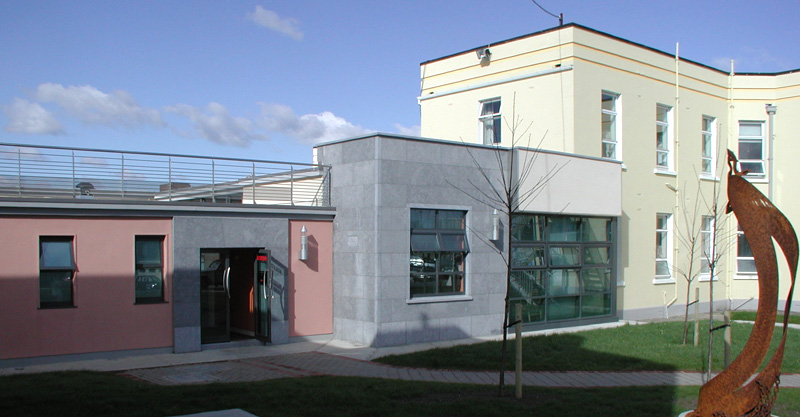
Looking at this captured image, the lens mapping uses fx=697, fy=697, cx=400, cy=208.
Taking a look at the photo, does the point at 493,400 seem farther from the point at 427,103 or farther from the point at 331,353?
the point at 427,103

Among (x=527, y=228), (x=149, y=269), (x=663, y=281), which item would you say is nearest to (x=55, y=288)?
(x=149, y=269)

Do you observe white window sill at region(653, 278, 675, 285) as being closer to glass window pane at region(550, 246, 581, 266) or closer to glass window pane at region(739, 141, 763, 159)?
glass window pane at region(550, 246, 581, 266)

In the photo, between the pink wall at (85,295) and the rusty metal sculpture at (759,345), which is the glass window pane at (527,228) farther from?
the rusty metal sculpture at (759,345)

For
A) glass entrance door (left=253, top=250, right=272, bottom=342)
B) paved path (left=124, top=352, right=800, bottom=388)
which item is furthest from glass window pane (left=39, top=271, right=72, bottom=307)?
glass entrance door (left=253, top=250, right=272, bottom=342)

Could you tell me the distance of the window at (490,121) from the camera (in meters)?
21.5

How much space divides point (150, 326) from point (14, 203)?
10.6ft

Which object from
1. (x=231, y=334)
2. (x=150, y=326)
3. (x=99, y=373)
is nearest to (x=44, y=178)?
(x=150, y=326)

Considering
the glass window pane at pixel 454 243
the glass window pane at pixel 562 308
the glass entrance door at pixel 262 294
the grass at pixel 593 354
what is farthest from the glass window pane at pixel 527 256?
the glass entrance door at pixel 262 294

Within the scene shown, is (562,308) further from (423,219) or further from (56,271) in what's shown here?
(56,271)

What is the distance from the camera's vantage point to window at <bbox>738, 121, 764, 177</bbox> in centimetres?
2464

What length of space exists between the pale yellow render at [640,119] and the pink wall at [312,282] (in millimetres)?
6569

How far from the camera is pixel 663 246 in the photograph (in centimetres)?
2227

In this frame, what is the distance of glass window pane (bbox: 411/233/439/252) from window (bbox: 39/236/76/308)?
22.1 feet

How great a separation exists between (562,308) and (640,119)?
6745mm
